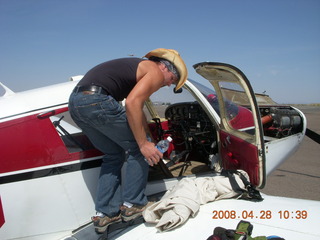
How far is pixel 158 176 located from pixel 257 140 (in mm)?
1197

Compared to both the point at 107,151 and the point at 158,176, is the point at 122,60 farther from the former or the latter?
the point at 158,176

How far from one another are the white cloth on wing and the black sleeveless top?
3.12 ft

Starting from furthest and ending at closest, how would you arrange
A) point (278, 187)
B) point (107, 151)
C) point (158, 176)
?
point (278, 187) → point (158, 176) → point (107, 151)

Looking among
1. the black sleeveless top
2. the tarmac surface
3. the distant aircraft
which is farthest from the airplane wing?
the tarmac surface

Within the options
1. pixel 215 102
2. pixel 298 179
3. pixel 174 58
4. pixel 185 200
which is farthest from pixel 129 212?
pixel 298 179

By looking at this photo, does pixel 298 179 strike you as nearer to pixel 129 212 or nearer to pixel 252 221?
pixel 252 221

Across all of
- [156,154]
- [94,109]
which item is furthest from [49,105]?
[156,154]

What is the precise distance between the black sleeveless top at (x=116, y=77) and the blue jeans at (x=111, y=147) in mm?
93

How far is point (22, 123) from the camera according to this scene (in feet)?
7.03

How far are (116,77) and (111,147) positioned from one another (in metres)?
0.60

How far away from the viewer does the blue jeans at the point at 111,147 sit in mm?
2021

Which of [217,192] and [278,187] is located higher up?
[217,192]

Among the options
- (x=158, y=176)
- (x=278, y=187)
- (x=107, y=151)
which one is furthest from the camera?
(x=278, y=187)

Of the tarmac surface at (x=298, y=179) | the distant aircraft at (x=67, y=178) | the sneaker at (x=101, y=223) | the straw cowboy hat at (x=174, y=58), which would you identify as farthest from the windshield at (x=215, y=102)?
the tarmac surface at (x=298, y=179)
